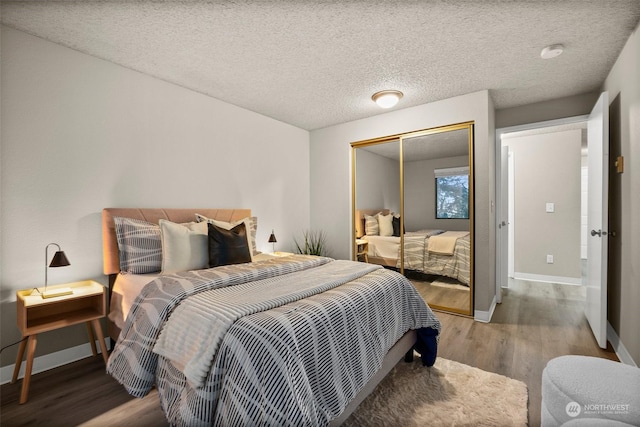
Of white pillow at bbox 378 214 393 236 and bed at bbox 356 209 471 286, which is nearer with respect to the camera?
bed at bbox 356 209 471 286

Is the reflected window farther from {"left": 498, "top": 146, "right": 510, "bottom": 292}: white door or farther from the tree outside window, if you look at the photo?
{"left": 498, "top": 146, "right": 510, "bottom": 292}: white door

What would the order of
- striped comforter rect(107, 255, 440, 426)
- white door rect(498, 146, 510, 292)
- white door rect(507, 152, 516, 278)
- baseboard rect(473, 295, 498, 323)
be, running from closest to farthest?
striped comforter rect(107, 255, 440, 426) → baseboard rect(473, 295, 498, 323) → white door rect(498, 146, 510, 292) → white door rect(507, 152, 516, 278)

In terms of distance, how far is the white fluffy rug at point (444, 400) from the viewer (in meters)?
1.59

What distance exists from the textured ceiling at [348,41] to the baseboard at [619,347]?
2364 mm

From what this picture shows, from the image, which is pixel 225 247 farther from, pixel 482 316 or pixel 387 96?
pixel 482 316

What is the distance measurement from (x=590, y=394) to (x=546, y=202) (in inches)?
179

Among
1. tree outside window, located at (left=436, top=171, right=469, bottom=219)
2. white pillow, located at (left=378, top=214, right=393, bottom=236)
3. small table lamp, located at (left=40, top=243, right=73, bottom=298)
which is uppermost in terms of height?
tree outside window, located at (left=436, top=171, right=469, bottom=219)

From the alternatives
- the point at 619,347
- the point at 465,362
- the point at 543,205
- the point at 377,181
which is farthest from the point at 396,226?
the point at 543,205

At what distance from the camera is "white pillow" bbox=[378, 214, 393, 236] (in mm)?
3879

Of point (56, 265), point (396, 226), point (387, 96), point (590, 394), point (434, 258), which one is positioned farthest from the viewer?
point (396, 226)

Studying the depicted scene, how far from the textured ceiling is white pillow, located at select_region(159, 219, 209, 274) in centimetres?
147

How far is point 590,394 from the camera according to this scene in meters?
1.05

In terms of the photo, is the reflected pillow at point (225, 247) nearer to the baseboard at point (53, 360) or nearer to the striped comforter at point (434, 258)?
the baseboard at point (53, 360)

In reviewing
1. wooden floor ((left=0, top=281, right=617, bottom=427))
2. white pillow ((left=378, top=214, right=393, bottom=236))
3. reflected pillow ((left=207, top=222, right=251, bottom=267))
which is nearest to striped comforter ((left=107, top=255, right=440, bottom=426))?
wooden floor ((left=0, top=281, right=617, bottom=427))
